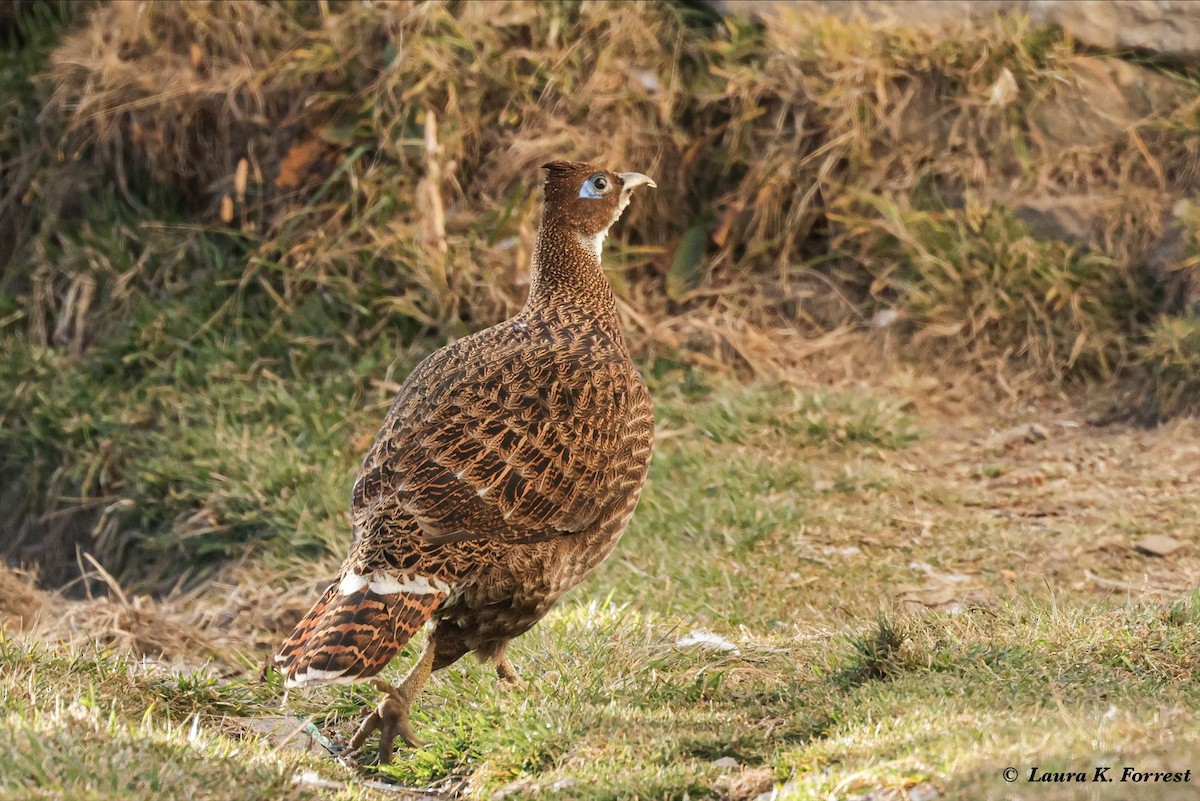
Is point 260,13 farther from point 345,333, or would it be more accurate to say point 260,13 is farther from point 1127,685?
point 1127,685

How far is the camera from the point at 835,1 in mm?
7945

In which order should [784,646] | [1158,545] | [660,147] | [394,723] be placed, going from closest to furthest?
[394,723] < [784,646] < [1158,545] < [660,147]

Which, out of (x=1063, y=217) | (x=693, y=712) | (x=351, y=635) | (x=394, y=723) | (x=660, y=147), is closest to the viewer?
(x=351, y=635)

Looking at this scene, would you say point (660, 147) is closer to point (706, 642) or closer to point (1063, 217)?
point (1063, 217)

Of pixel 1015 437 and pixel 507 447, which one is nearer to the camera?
pixel 507 447

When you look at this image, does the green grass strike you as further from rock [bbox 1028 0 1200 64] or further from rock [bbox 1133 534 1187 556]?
rock [bbox 1028 0 1200 64]

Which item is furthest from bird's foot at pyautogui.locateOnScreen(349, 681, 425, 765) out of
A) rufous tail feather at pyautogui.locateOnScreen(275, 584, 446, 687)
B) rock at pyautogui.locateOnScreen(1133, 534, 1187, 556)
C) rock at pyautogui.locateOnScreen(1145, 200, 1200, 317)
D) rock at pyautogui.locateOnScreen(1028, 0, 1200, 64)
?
rock at pyautogui.locateOnScreen(1028, 0, 1200, 64)

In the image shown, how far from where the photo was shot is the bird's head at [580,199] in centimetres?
527

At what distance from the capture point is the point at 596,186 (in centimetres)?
532

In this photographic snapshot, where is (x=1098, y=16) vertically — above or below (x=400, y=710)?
→ above

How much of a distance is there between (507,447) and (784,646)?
43.7 inches

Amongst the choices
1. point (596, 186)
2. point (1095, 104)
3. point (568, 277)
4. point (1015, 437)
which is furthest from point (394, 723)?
point (1095, 104)

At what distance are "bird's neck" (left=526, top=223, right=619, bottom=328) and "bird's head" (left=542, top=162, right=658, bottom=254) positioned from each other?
0.03 m

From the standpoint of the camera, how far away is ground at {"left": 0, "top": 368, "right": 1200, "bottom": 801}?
11.5ft
